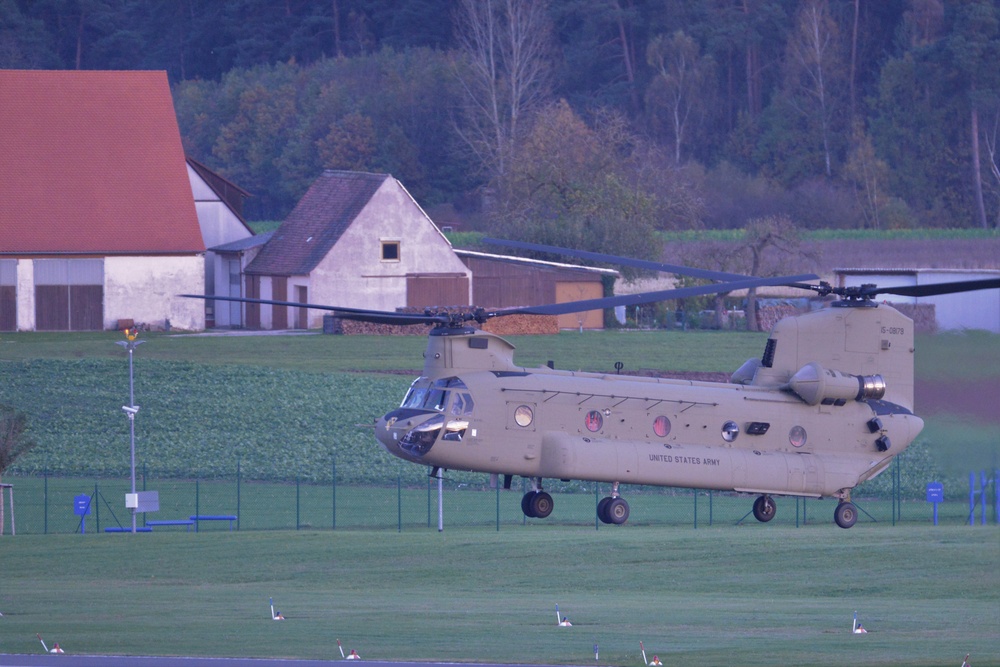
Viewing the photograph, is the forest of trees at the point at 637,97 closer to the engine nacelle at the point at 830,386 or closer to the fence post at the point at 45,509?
the fence post at the point at 45,509

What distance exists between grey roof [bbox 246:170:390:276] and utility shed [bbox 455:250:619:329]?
6407 mm

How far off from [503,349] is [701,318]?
212 feet

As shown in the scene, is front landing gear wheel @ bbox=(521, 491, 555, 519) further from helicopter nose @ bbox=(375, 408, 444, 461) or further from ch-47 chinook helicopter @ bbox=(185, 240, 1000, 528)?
helicopter nose @ bbox=(375, 408, 444, 461)

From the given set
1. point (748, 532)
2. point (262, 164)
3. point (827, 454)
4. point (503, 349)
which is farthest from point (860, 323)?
point (262, 164)

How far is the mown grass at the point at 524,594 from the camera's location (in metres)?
33.6

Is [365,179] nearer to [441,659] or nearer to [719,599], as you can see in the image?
[719,599]

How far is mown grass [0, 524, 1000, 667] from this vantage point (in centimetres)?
3359

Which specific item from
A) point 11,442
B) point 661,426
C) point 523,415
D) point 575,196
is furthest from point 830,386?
point 575,196

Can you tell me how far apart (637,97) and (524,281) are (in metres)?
62.6

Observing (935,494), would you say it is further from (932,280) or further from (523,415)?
(932,280)

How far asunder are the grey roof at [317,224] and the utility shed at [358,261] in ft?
0.18

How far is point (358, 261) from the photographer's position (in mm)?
86250

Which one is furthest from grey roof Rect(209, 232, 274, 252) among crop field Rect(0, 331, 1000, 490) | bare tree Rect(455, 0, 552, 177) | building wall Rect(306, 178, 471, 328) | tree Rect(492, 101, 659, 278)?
bare tree Rect(455, 0, 552, 177)

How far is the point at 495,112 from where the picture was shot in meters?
128
